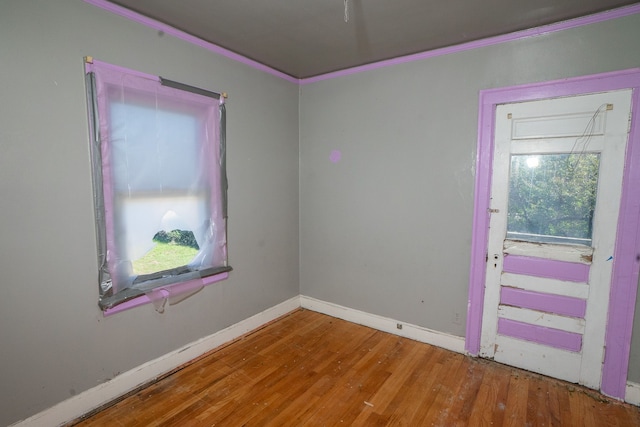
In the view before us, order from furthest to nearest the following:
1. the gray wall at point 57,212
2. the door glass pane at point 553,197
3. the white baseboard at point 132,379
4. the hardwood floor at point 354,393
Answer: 1. the door glass pane at point 553,197
2. the hardwood floor at point 354,393
3. the white baseboard at point 132,379
4. the gray wall at point 57,212

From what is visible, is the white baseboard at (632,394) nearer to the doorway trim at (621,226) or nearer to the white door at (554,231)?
the doorway trim at (621,226)

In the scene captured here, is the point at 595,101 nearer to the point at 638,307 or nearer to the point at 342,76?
the point at 638,307

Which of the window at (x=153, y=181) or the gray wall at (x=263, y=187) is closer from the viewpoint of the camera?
the gray wall at (x=263, y=187)

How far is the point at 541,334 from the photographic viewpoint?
247 cm

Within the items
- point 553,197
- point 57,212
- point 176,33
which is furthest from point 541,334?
point 176,33

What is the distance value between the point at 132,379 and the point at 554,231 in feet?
11.0

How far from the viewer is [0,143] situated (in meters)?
1.68

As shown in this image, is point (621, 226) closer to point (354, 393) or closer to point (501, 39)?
point (501, 39)

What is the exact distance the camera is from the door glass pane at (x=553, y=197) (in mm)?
2279

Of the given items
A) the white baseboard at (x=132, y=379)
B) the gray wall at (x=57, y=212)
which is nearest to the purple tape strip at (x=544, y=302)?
the white baseboard at (x=132, y=379)

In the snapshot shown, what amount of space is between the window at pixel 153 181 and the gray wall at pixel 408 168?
1203mm

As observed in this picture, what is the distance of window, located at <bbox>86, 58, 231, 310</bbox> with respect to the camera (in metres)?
2.06

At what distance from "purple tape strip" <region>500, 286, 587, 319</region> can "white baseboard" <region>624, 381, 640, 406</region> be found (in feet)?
1.65

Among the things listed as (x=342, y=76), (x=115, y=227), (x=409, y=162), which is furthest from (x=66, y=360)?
(x=342, y=76)
